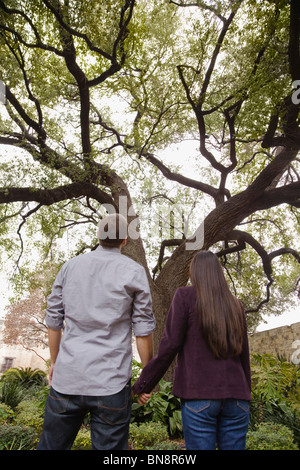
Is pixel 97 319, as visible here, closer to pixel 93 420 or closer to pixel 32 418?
pixel 93 420

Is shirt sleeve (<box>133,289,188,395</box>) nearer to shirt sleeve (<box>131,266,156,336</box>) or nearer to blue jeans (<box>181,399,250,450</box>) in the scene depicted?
shirt sleeve (<box>131,266,156,336</box>)

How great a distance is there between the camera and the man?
1708 mm

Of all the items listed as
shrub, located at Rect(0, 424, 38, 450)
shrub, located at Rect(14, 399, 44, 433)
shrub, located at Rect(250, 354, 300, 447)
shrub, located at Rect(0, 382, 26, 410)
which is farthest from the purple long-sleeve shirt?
shrub, located at Rect(0, 382, 26, 410)

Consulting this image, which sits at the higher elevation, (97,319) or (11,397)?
(97,319)

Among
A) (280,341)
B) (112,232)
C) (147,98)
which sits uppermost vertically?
(147,98)

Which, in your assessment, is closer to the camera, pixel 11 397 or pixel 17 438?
pixel 17 438

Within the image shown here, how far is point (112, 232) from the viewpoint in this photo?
2.16 m

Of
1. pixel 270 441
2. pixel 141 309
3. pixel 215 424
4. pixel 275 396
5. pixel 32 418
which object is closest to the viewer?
pixel 215 424

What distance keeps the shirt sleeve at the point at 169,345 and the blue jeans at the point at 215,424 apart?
0.27 meters

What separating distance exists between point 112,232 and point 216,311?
861 millimetres

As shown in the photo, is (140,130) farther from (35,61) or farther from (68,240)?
(68,240)

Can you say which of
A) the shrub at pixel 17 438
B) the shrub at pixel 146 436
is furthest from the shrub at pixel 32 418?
the shrub at pixel 146 436

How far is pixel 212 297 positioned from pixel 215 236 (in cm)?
525

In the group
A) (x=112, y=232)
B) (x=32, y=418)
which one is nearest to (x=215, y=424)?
(x=112, y=232)
